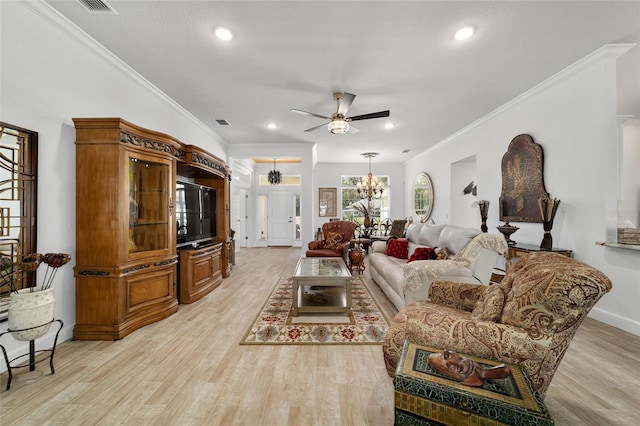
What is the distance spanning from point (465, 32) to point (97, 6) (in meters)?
3.20

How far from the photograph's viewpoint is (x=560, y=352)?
1.32 m

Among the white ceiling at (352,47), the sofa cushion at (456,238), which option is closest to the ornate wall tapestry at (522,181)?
the white ceiling at (352,47)

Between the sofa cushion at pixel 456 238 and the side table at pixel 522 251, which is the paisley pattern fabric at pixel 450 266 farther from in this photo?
the side table at pixel 522 251

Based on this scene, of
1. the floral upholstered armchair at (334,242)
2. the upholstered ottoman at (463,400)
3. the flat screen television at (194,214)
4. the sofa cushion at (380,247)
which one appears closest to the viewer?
the upholstered ottoman at (463,400)

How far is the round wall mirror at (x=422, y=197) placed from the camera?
7108mm

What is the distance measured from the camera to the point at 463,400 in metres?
1.13

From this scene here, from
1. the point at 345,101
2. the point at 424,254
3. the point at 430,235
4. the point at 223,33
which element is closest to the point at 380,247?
the point at 430,235

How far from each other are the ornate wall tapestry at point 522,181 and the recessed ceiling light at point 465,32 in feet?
6.85

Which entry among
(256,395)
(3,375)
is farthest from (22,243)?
(256,395)

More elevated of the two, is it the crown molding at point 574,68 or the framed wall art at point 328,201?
the crown molding at point 574,68

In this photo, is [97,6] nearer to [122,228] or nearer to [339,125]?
[122,228]

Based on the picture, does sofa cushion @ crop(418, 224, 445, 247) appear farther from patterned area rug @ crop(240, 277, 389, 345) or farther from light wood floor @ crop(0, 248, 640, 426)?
light wood floor @ crop(0, 248, 640, 426)

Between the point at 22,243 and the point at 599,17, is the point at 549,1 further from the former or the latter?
the point at 22,243

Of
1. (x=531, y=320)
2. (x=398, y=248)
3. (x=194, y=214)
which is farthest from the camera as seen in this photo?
(x=398, y=248)
